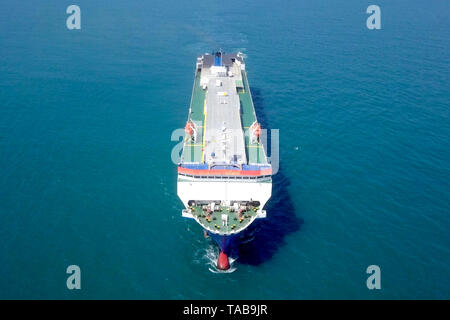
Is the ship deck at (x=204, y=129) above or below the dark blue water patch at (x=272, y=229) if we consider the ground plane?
above

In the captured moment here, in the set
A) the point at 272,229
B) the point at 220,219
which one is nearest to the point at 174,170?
the point at 220,219

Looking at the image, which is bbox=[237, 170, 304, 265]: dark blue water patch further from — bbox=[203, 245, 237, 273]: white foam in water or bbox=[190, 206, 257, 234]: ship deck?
bbox=[190, 206, 257, 234]: ship deck

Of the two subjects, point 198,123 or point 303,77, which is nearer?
point 198,123

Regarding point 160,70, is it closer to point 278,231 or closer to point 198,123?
point 198,123

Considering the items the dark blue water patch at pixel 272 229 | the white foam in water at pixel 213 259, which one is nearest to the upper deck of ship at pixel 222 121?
the dark blue water patch at pixel 272 229

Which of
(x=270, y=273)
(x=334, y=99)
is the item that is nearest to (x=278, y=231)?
(x=270, y=273)

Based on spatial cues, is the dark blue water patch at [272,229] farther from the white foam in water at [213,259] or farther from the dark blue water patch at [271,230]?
the white foam in water at [213,259]

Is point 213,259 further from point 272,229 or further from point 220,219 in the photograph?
point 272,229

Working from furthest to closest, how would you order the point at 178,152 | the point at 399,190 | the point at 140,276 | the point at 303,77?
1. the point at 303,77
2. the point at 178,152
3. the point at 399,190
4. the point at 140,276
